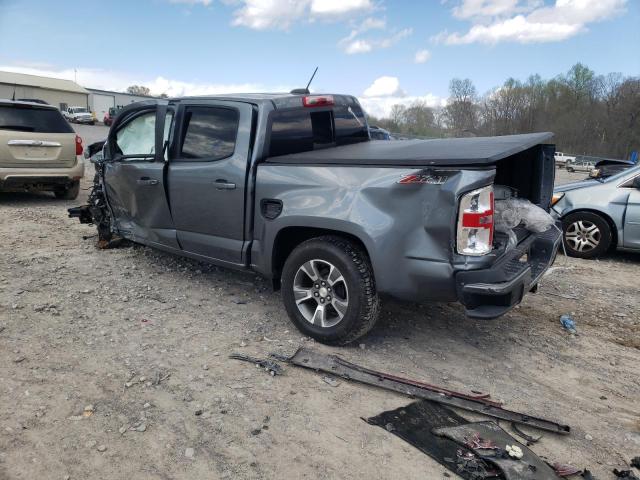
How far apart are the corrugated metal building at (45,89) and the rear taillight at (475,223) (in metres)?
66.2

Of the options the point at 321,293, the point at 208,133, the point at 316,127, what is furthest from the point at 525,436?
the point at 208,133

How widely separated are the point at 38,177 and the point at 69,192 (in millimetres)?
1081

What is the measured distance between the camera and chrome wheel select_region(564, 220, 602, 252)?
6844 millimetres

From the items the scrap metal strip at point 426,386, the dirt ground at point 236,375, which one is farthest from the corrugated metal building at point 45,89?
the scrap metal strip at point 426,386

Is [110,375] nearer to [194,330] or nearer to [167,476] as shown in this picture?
[194,330]

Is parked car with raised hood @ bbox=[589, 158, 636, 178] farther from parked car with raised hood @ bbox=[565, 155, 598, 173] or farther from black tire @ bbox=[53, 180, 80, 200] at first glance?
parked car with raised hood @ bbox=[565, 155, 598, 173]

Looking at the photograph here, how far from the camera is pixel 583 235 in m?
6.93

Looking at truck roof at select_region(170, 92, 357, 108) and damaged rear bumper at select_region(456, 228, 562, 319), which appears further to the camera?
truck roof at select_region(170, 92, 357, 108)

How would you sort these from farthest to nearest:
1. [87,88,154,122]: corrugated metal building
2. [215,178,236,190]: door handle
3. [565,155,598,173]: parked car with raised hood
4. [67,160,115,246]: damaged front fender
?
1. [87,88,154,122]: corrugated metal building
2. [565,155,598,173]: parked car with raised hood
3. [67,160,115,246]: damaged front fender
4. [215,178,236,190]: door handle

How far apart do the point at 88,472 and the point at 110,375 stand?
95cm

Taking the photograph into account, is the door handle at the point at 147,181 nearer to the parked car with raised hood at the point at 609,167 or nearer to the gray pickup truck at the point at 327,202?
the gray pickup truck at the point at 327,202

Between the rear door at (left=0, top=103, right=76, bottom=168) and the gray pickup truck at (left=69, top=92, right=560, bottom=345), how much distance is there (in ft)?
12.8

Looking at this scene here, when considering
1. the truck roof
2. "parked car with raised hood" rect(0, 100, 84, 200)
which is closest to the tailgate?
"parked car with raised hood" rect(0, 100, 84, 200)

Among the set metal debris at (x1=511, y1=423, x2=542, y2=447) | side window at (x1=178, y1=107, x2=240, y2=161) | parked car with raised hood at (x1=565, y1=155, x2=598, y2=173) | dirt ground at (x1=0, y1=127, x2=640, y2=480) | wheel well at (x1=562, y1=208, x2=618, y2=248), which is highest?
parked car with raised hood at (x1=565, y1=155, x2=598, y2=173)
